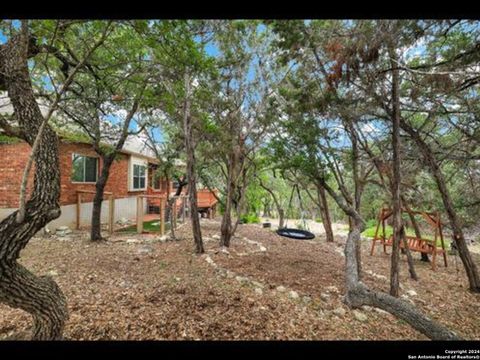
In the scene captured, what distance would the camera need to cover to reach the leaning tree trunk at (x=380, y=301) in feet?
6.84

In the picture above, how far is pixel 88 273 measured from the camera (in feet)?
14.2

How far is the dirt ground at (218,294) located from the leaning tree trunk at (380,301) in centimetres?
44

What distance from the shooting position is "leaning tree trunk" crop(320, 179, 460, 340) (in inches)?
82.0

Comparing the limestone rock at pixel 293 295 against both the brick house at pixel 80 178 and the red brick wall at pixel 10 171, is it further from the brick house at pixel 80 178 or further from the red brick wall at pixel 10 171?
the red brick wall at pixel 10 171

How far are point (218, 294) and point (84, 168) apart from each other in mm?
8418

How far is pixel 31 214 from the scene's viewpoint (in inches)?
74.9

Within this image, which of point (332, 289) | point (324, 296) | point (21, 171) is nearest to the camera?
point (324, 296)

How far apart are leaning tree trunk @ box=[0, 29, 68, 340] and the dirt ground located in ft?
2.20

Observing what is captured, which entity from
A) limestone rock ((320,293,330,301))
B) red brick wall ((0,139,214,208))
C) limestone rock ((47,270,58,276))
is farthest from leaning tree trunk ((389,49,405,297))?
red brick wall ((0,139,214,208))

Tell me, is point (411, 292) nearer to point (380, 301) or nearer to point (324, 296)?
point (324, 296)

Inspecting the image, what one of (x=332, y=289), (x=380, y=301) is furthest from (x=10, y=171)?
(x=380, y=301)

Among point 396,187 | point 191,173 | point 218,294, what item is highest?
point 191,173
